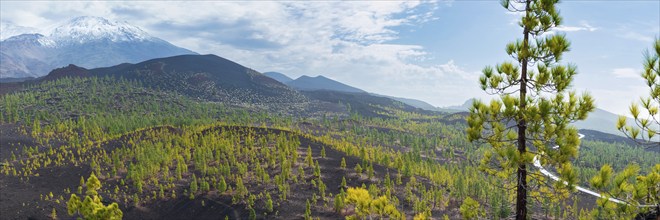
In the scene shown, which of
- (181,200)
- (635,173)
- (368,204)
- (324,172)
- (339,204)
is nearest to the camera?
(635,173)

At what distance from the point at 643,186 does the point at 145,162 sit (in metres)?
95.1

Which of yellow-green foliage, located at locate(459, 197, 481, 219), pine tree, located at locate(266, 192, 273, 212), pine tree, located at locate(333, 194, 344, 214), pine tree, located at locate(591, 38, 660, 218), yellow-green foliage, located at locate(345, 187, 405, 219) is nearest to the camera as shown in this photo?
pine tree, located at locate(591, 38, 660, 218)

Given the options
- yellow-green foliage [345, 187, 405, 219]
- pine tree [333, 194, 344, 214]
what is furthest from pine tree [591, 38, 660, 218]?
pine tree [333, 194, 344, 214]

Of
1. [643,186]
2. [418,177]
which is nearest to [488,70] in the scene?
[643,186]

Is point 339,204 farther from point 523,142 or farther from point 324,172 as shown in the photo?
point 523,142

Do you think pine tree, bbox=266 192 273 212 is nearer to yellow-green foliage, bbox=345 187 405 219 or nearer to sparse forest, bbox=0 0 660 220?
sparse forest, bbox=0 0 660 220

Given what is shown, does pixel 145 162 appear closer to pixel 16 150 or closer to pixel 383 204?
pixel 16 150

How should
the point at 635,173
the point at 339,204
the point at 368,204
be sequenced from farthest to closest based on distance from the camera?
the point at 339,204 → the point at 368,204 → the point at 635,173

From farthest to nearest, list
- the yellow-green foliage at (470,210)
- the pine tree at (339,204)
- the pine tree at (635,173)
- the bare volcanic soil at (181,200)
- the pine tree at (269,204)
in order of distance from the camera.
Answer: the pine tree at (339,204)
the pine tree at (269,204)
the bare volcanic soil at (181,200)
the yellow-green foliage at (470,210)
the pine tree at (635,173)

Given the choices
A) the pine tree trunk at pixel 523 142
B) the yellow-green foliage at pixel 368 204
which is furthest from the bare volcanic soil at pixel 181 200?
the pine tree trunk at pixel 523 142

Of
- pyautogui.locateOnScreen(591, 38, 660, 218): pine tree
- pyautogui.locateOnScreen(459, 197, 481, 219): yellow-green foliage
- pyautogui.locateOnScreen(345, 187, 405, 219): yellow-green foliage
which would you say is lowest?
pyautogui.locateOnScreen(345, 187, 405, 219): yellow-green foliage

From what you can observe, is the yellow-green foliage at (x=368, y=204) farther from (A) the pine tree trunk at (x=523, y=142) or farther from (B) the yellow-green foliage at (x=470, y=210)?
(A) the pine tree trunk at (x=523, y=142)

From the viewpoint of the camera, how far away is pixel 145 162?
87562 millimetres

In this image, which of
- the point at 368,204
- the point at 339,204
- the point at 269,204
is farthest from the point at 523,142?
the point at 269,204
